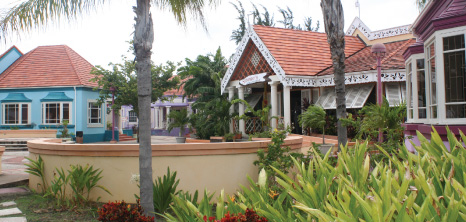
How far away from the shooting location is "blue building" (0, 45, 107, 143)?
87.1 feet

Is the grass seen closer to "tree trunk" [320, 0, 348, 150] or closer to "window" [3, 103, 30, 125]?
"tree trunk" [320, 0, 348, 150]

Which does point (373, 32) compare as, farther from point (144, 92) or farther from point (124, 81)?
point (144, 92)

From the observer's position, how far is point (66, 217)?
6.46m

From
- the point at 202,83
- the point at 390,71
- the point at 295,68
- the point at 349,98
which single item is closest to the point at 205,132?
Answer: the point at 202,83

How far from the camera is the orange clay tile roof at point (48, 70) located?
88.8 ft

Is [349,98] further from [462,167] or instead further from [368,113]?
[462,167]

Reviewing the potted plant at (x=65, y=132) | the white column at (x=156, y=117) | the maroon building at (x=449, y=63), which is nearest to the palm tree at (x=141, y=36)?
the maroon building at (x=449, y=63)

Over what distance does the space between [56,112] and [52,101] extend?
2.50 feet

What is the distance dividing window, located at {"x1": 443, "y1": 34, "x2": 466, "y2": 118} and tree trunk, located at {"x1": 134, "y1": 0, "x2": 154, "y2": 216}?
5.94 m

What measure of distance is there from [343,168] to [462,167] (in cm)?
105

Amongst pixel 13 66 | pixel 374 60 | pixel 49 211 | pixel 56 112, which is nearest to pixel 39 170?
pixel 49 211

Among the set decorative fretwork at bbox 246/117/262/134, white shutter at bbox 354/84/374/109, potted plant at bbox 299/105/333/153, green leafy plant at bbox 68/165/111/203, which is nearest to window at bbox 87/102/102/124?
decorative fretwork at bbox 246/117/262/134

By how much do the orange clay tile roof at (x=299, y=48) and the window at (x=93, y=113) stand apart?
1384 centimetres

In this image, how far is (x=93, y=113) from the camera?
27.8 metres
